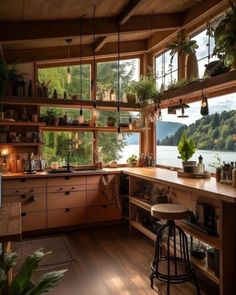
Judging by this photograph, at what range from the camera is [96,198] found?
14.5ft

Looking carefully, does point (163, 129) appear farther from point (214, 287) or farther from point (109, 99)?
point (214, 287)

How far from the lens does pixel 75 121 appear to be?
4.78 metres

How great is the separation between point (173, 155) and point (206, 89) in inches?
62.4

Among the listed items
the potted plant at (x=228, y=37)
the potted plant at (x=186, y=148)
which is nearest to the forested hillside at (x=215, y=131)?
the potted plant at (x=186, y=148)

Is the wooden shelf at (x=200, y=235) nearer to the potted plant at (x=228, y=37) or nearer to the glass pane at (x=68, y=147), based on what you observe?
the potted plant at (x=228, y=37)

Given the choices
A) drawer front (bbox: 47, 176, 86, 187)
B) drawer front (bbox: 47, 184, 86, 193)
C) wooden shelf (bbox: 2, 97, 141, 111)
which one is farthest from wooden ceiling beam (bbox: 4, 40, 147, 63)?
drawer front (bbox: 47, 184, 86, 193)

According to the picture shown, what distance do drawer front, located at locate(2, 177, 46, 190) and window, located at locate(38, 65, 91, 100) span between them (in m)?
1.51

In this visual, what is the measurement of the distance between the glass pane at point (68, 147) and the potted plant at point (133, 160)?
0.75 meters

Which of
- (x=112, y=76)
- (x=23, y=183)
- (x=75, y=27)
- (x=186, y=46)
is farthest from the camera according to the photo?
(x=112, y=76)

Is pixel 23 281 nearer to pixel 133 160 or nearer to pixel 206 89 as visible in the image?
pixel 206 89

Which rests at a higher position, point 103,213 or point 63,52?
point 63,52

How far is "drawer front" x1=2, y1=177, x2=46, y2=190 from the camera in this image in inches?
154

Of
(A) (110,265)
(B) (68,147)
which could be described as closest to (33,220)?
(B) (68,147)

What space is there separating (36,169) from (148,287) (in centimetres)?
264
